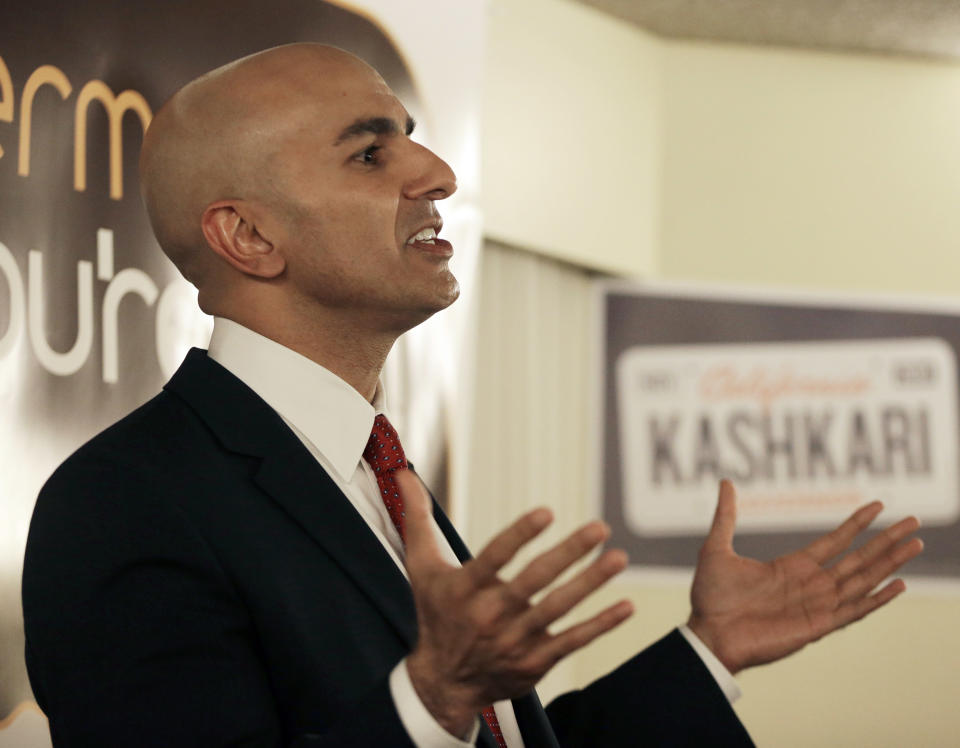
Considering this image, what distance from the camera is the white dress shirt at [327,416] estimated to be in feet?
4.39

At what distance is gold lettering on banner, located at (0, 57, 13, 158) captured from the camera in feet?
6.97

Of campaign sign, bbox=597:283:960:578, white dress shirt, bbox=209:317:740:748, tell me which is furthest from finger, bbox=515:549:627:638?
campaign sign, bbox=597:283:960:578

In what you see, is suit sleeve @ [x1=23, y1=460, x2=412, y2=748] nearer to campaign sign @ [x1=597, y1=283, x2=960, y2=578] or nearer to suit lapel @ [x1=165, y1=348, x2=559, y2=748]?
suit lapel @ [x1=165, y1=348, x2=559, y2=748]

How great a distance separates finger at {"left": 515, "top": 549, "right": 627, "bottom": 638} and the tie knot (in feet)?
1.70

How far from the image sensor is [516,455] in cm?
500

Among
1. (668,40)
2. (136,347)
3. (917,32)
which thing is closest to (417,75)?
(136,347)

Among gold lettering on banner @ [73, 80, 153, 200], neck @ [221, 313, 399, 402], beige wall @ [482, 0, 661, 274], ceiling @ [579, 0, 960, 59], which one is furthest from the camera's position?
ceiling @ [579, 0, 960, 59]

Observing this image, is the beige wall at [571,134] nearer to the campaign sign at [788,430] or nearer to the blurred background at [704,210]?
the blurred background at [704,210]

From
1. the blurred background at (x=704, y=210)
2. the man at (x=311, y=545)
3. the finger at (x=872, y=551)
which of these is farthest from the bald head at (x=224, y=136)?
the blurred background at (x=704, y=210)

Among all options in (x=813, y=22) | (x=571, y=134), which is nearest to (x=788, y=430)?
(x=571, y=134)

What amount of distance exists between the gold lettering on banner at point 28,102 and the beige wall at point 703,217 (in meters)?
2.56

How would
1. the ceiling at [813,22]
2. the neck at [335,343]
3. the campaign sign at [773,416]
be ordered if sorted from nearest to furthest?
the neck at [335,343], the ceiling at [813,22], the campaign sign at [773,416]

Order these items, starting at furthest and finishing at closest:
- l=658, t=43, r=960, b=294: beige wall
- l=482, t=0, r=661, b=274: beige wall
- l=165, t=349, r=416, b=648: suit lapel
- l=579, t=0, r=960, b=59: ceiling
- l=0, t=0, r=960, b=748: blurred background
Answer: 1. l=658, t=43, r=960, b=294: beige wall
2. l=579, t=0, r=960, b=59: ceiling
3. l=0, t=0, r=960, b=748: blurred background
4. l=482, t=0, r=661, b=274: beige wall
5. l=165, t=349, r=416, b=648: suit lapel

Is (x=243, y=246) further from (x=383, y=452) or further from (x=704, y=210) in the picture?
(x=704, y=210)
